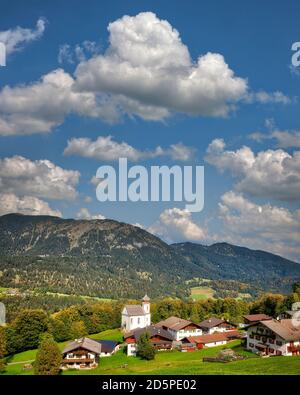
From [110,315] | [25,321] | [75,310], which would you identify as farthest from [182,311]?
[25,321]

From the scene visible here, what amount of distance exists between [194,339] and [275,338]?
25.1m

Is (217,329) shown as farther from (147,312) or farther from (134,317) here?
(147,312)

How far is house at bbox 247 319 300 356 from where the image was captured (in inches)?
2936

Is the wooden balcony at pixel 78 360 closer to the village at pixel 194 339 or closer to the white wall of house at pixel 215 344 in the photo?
the village at pixel 194 339

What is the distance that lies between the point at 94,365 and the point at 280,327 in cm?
3468

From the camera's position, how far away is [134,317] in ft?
440

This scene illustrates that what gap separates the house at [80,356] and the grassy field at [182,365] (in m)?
2.14

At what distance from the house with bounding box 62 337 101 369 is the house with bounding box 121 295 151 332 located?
46.4 meters

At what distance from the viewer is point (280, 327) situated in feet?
262

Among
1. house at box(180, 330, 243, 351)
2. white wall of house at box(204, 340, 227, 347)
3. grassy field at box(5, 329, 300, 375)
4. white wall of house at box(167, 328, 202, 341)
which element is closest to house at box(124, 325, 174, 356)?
grassy field at box(5, 329, 300, 375)

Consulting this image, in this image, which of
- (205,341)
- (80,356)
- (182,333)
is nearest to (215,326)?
(182,333)

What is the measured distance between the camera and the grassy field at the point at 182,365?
189ft
